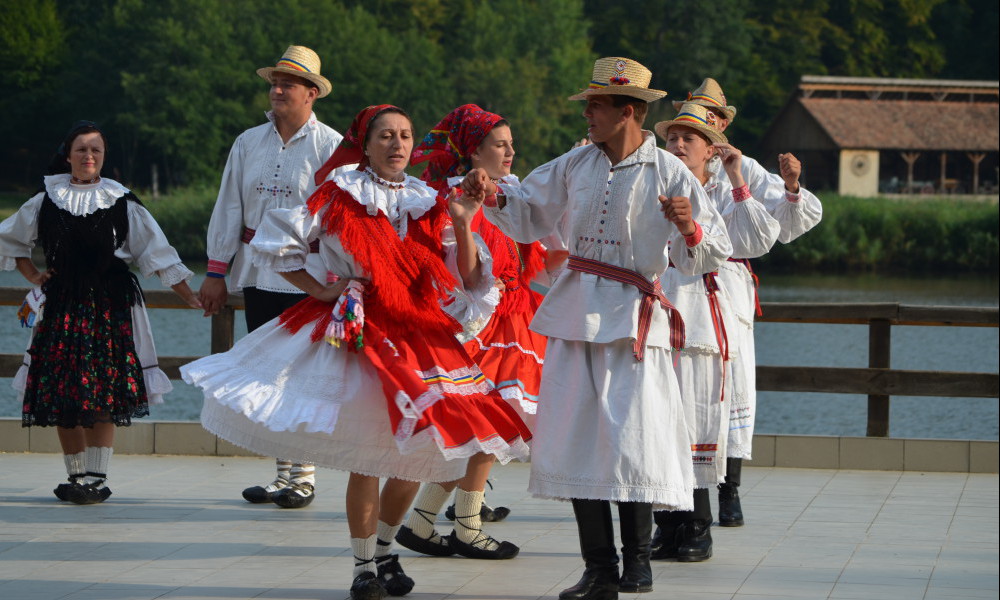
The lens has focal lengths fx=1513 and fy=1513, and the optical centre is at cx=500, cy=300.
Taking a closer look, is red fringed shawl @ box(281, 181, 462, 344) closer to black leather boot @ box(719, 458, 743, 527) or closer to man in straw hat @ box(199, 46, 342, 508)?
man in straw hat @ box(199, 46, 342, 508)

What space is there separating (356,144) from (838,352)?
20.1m

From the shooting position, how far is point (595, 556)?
475 centimetres

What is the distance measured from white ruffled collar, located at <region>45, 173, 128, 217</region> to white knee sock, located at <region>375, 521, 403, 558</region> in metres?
2.45

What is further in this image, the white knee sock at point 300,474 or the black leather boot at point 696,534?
the white knee sock at point 300,474

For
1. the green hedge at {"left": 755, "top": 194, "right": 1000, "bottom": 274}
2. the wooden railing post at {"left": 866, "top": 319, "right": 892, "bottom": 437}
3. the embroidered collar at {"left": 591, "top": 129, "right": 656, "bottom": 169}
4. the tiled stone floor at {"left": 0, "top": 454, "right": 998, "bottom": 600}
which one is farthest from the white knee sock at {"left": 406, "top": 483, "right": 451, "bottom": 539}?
the green hedge at {"left": 755, "top": 194, "right": 1000, "bottom": 274}

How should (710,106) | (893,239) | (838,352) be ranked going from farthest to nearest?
(893,239)
(838,352)
(710,106)

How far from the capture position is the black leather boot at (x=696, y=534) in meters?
5.57

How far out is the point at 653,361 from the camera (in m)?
4.77

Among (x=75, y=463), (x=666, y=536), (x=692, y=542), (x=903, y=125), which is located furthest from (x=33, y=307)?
(x=903, y=125)

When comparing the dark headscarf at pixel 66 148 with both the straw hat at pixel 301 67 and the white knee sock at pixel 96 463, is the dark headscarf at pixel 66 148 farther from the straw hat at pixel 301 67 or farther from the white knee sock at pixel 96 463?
the white knee sock at pixel 96 463

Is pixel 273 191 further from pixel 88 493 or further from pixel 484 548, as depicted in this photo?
pixel 484 548

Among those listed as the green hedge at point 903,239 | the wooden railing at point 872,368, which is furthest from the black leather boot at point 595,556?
the green hedge at point 903,239

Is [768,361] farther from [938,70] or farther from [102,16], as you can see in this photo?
[938,70]

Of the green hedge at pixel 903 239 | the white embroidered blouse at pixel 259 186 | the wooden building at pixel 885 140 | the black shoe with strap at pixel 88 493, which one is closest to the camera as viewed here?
the black shoe with strap at pixel 88 493
